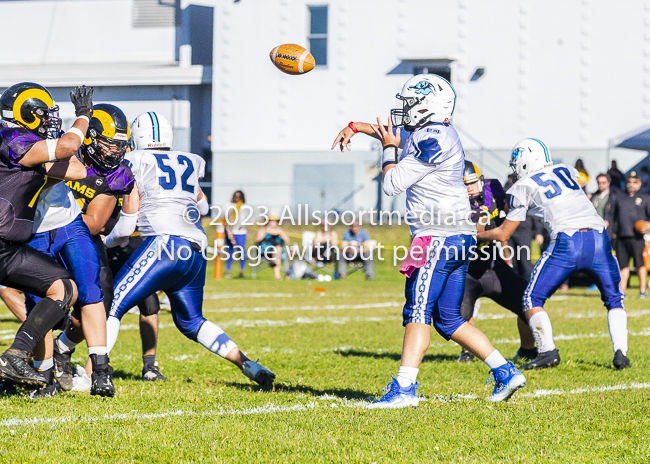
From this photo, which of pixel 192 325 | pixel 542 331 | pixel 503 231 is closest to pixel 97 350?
pixel 192 325

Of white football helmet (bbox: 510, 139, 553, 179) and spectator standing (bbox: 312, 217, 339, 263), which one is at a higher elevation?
white football helmet (bbox: 510, 139, 553, 179)

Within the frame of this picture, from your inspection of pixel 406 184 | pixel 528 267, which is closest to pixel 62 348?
pixel 406 184

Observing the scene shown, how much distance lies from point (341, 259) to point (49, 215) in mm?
12942

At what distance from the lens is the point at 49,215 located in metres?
5.29

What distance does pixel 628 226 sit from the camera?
13539 mm

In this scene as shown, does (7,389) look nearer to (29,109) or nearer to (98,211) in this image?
(98,211)

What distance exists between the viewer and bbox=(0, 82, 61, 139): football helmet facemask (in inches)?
200

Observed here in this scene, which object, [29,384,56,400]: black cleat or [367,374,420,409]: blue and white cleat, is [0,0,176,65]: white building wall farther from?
[367,374,420,409]: blue and white cleat

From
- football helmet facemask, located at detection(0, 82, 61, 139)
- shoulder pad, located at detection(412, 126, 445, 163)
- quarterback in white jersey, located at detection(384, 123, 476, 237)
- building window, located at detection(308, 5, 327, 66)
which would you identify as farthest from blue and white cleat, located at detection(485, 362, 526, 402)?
building window, located at detection(308, 5, 327, 66)

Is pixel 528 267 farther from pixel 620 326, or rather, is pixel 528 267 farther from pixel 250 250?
pixel 250 250

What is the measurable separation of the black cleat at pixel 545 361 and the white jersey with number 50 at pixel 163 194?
288cm

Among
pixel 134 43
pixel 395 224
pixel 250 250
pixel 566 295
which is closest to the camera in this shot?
pixel 566 295

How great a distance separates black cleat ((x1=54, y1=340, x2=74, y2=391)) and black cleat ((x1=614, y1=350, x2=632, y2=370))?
414cm

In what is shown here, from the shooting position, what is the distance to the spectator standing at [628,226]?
44.4 ft
